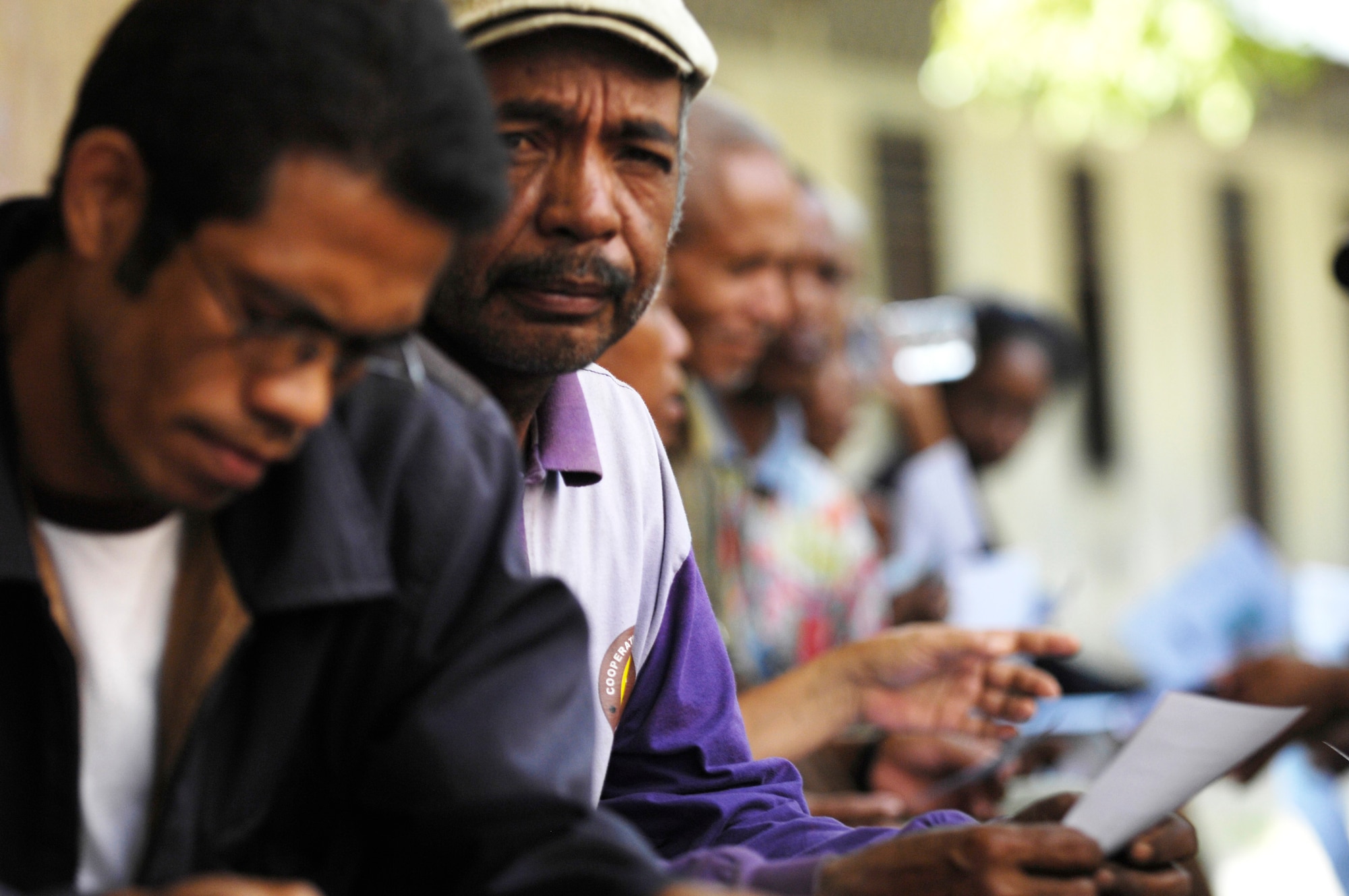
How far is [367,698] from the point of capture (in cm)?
148

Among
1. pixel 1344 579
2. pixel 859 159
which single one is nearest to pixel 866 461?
pixel 859 159

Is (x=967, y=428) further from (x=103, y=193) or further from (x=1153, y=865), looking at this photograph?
(x=103, y=193)

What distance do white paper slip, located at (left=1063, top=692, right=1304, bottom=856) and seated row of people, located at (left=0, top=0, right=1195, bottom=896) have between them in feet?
0.18

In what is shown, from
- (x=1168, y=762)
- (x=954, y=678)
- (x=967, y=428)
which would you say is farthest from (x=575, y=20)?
(x=967, y=428)

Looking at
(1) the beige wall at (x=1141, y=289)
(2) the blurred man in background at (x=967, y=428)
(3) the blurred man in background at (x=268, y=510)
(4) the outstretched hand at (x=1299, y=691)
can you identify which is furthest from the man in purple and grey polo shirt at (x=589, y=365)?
(1) the beige wall at (x=1141, y=289)

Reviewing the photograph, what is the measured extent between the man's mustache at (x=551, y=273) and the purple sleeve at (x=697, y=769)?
17.2 inches

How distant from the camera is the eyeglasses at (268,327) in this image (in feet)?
4.07

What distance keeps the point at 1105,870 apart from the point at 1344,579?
104 inches

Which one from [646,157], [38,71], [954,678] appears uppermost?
[38,71]

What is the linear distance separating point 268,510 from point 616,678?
616 mm

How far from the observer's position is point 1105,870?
5.66 ft

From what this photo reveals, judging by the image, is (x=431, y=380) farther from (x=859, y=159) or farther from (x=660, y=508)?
(x=859, y=159)

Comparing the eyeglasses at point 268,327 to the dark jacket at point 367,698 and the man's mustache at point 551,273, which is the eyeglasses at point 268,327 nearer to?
the dark jacket at point 367,698

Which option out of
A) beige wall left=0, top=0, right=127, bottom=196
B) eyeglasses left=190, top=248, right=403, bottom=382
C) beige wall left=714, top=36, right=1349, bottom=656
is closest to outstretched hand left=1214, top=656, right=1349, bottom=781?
eyeglasses left=190, top=248, right=403, bottom=382
